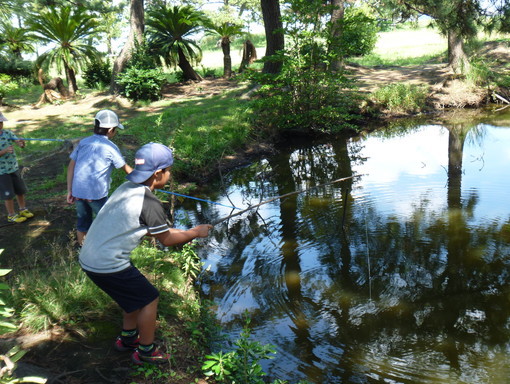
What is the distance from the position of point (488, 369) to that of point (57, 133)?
1004 centimetres

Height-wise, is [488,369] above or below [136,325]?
below

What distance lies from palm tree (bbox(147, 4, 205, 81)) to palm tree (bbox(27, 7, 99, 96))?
2.06 m

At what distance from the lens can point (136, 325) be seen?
10.9ft

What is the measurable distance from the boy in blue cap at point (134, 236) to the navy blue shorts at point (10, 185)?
3.54 metres

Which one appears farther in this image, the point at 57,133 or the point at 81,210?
the point at 57,133

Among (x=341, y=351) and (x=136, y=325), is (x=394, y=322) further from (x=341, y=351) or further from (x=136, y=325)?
(x=136, y=325)

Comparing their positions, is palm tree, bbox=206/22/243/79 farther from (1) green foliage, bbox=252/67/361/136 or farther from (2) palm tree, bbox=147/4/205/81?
(1) green foliage, bbox=252/67/361/136

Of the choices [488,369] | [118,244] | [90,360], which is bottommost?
[488,369]

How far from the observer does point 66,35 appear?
1472 centimetres

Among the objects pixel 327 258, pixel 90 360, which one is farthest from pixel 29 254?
pixel 327 258

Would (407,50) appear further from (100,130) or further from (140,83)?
(100,130)

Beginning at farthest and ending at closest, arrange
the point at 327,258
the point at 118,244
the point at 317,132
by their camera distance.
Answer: the point at 317,132
the point at 327,258
the point at 118,244

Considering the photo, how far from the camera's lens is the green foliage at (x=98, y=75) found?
1669 cm

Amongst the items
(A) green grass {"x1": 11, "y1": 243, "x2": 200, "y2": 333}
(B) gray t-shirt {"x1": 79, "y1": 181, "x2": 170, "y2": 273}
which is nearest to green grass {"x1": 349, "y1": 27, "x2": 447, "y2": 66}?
(A) green grass {"x1": 11, "y1": 243, "x2": 200, "y2": 333}
